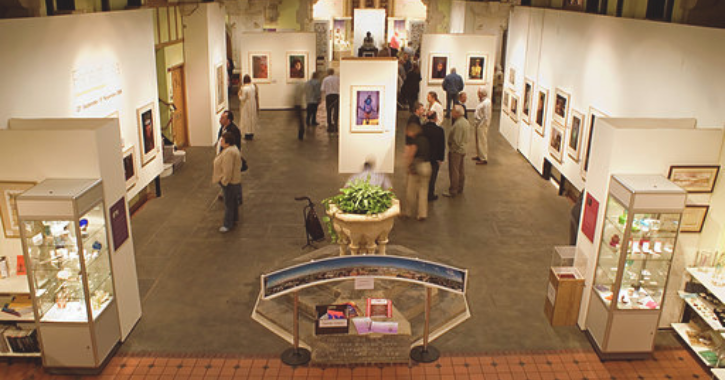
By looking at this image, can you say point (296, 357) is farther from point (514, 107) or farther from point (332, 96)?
point (332, 96)

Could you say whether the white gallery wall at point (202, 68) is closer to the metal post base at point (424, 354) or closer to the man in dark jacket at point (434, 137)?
the man in dark jacket at point (434, 137)

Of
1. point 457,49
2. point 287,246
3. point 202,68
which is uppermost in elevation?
point 457,49

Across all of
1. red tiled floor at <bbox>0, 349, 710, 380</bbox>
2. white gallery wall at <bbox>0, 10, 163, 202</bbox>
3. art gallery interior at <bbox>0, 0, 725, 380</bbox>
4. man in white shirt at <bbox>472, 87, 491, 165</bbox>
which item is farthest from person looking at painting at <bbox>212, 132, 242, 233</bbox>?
man in white shirt at <bbox>472, 87, 491, 165</bbox>

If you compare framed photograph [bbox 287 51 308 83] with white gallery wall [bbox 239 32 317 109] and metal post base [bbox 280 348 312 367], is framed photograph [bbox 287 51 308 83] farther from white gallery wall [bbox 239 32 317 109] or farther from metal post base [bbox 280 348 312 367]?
metal post base [bbox 280 348 312 367]

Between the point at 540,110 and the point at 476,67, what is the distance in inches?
246

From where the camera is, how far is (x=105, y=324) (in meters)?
6.24

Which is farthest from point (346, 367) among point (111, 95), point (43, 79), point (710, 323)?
point (111, 95)

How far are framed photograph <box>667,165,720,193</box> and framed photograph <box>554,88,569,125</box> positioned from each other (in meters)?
4.66

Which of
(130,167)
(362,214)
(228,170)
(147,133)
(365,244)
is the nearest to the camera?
(362,214)

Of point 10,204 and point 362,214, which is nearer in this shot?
point 10,204

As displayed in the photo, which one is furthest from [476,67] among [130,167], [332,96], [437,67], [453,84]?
[130,167]

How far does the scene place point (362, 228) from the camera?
7273mm

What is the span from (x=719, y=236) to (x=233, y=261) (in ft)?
20.0

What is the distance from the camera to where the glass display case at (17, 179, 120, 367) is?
225 inches
